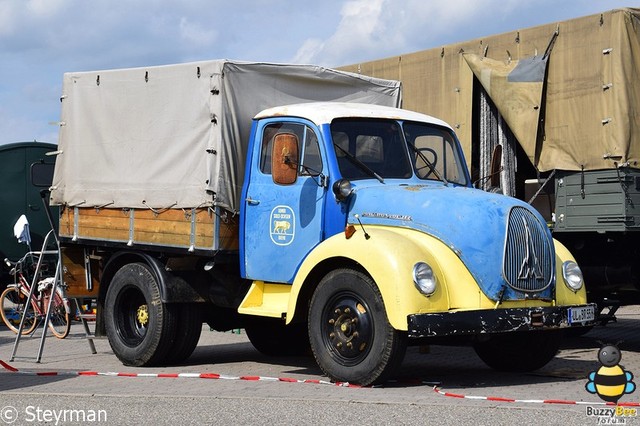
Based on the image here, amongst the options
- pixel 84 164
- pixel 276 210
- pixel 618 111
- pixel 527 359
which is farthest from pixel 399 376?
pixel 84 164

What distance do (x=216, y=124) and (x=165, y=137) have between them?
3.10 ft

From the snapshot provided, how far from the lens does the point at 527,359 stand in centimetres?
1054

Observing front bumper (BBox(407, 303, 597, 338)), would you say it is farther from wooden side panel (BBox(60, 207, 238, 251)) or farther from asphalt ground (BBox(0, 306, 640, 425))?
wooden side panel (BBox(60, 207, 238, 251))

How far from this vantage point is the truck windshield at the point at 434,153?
1068 cm

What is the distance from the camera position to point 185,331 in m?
11.6

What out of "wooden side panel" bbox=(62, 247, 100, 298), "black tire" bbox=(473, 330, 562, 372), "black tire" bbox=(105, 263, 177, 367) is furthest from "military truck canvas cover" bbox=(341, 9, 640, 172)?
"wooden side panel" bbox=(62, 247, 100, 298)

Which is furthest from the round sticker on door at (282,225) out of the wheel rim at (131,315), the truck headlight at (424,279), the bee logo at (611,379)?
the bee logo at (611,379)

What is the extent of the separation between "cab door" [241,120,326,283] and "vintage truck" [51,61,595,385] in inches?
0.6

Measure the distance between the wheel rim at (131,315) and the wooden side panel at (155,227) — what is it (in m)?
0.61

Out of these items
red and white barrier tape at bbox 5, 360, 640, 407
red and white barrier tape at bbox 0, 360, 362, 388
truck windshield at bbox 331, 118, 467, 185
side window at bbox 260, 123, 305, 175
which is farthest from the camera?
side window at bbox 260, 123, 305, 175

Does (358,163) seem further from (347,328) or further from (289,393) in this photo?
(289,393)

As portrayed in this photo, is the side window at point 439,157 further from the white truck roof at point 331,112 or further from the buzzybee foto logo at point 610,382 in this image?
the buzzybee foto logo at point 610,382

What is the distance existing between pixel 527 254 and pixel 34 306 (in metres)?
8.80

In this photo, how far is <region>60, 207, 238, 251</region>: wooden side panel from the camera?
10938 millimetres
